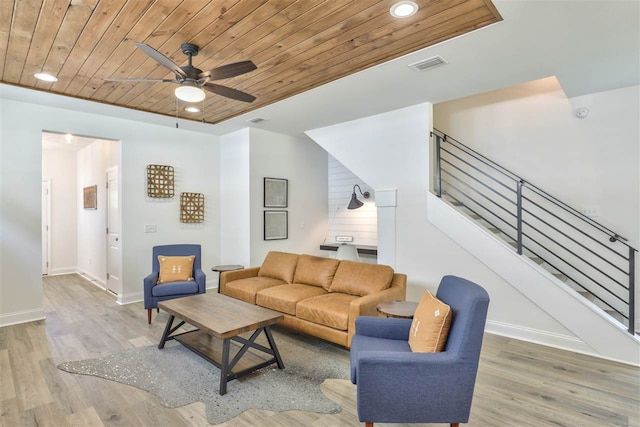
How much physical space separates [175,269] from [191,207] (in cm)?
163

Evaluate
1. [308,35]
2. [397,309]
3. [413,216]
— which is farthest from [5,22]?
[413,216]

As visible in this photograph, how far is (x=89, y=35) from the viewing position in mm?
2678

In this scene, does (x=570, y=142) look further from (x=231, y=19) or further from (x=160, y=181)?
(x=160, y=181)

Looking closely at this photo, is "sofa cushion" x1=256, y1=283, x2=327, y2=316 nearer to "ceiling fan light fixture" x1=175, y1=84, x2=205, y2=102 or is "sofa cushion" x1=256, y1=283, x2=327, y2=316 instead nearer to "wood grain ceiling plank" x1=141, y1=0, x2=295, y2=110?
"ceiling fan light fixture" x1=175, y1=84, x2=205, y2=102

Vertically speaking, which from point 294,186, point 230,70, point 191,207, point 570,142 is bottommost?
point 191,207

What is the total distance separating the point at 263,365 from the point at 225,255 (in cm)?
345

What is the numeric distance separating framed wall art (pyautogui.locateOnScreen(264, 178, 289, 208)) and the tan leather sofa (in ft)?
4.77

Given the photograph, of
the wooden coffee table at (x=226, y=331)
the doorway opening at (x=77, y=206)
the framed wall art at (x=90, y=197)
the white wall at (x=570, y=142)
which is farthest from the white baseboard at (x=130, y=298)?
the white wall at (x=570, y=142)

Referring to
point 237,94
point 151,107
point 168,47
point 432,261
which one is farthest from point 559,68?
point 151,107

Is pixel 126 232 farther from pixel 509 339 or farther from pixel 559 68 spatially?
pixel 559 68

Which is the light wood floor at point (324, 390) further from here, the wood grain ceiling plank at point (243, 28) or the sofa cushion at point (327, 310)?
the wood grain ceiling plank at point (243, 28)

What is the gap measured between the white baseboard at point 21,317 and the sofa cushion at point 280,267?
9.20 feet

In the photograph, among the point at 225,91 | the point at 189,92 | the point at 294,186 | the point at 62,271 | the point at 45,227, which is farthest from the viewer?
the point at 62,271

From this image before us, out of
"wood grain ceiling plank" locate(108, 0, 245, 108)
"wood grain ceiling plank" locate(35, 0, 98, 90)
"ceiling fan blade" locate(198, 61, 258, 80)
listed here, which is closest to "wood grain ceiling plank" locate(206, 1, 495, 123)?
"ceiling fan blade" locate(198, 61, 258, 80)
